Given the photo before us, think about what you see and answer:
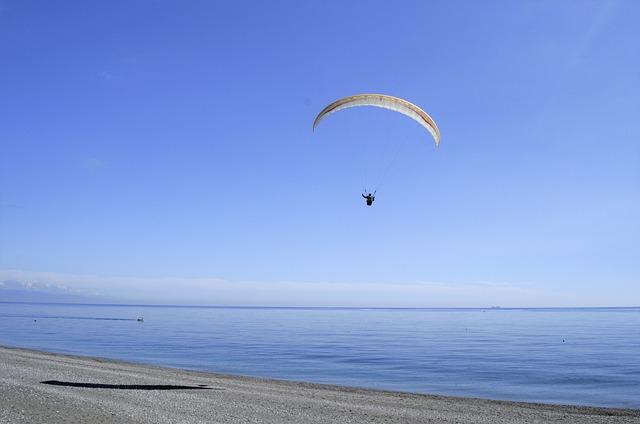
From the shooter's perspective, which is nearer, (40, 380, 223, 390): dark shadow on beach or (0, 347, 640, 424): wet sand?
(0, 347, 640, 424): wet sand

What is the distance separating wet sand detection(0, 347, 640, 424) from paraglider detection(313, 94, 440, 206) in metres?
10.1

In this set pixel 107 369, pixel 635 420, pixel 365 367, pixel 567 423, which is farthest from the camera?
pixel 365 367

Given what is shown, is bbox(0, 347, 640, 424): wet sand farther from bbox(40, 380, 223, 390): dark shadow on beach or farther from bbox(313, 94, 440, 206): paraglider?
bbox(313, 94, 440, 206): paraglider

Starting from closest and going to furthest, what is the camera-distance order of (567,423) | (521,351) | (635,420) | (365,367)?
(567,423), (635,420), (365,367), (521,351)

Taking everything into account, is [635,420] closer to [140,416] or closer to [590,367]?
[140,416]

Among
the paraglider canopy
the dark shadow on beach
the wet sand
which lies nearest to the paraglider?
the paraglider canopy

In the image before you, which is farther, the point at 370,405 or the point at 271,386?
the point at 271,386

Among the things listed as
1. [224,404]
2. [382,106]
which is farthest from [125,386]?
[382,106]

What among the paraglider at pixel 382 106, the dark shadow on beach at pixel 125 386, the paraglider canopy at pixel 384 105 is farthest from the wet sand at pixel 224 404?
the paraglider canopy at pixel 384 105

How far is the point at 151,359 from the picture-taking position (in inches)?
1528

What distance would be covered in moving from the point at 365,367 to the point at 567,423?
1982cm

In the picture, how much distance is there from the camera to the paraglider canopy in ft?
81.8

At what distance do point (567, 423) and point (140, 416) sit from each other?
13797 millimetres

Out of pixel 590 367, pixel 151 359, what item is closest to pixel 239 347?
pixel 151 359
